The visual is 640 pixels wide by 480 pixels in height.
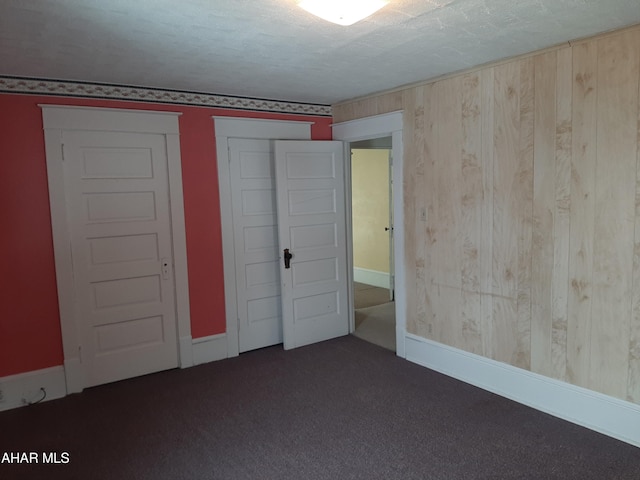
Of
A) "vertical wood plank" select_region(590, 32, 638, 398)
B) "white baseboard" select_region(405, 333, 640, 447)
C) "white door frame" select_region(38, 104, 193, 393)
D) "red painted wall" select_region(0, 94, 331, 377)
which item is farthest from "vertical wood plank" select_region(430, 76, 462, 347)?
"red painted wall" select_region(0, 94, 331, 377)

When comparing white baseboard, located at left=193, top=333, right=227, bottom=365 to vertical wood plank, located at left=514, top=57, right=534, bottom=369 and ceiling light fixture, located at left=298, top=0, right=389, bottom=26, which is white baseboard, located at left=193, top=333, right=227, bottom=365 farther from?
ceiling light fixture, located at left=298, top=0, right=389, bottom=26

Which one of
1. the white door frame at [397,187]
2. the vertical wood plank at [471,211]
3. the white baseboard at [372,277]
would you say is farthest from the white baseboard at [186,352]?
the white baseboard at [372,277]

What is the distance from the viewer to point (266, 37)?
257 centimetres

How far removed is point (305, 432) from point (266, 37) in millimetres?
2415

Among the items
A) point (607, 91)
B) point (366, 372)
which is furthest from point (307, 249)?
point (607, 91)

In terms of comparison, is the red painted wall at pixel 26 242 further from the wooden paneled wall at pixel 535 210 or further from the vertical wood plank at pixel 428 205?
the wooden paneled wall at pixel 535 210

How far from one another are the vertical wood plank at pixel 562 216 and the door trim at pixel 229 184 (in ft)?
8.20

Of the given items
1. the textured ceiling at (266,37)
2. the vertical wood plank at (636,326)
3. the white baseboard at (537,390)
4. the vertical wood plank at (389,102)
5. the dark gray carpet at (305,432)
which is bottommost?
the dark gray carpet at (305,432)

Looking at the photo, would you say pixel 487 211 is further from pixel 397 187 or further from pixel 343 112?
pixel 343 112

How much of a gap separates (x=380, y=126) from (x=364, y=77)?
72 cm

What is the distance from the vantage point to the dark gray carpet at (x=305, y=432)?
2.60m

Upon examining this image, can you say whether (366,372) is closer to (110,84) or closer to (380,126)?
(380,126)

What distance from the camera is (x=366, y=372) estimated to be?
3936 mm

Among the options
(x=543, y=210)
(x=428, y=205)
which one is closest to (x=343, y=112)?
(x=428, y=205)
